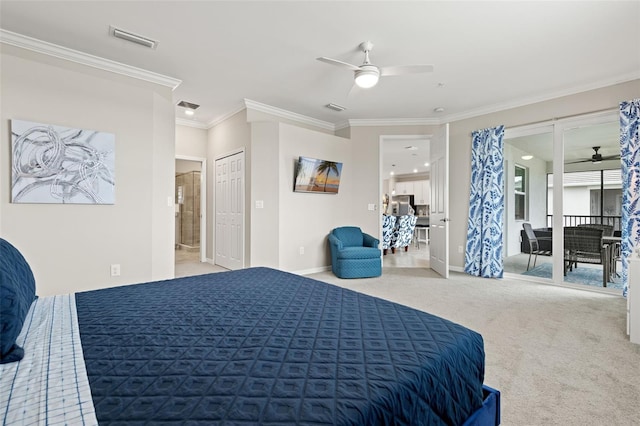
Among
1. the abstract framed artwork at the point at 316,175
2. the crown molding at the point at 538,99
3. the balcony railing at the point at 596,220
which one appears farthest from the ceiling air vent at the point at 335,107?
the balcony railing at the point at 596,220

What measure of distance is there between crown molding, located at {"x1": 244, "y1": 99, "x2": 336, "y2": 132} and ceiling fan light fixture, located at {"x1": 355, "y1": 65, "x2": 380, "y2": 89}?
7.28 feet

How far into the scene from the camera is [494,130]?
4812 millimetres

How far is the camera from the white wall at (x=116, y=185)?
9.56ft

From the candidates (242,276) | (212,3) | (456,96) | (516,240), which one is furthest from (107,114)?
(516,240)

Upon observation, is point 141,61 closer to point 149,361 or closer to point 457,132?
point 149,361

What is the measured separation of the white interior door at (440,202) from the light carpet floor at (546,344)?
602mm

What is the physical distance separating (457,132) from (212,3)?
4.34 meters

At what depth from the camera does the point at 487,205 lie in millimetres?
4836

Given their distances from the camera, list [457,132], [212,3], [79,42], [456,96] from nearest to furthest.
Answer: [212,3]
[79,42]
[456,96]
[457,132]

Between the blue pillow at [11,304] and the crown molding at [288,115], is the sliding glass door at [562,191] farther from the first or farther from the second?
the blue pillow at [11,304]

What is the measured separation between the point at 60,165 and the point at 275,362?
11.1 feet

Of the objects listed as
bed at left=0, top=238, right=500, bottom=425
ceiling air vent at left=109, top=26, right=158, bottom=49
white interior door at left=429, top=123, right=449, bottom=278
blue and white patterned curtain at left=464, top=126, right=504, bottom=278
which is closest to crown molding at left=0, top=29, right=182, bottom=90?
ceiling air vent at left=109, top=26, right=158, bottom=49

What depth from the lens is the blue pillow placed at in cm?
99

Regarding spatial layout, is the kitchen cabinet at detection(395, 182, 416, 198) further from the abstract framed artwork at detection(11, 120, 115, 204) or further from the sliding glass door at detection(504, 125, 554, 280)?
the abstract framed artwork at detection(11, 120, 115, 204)
